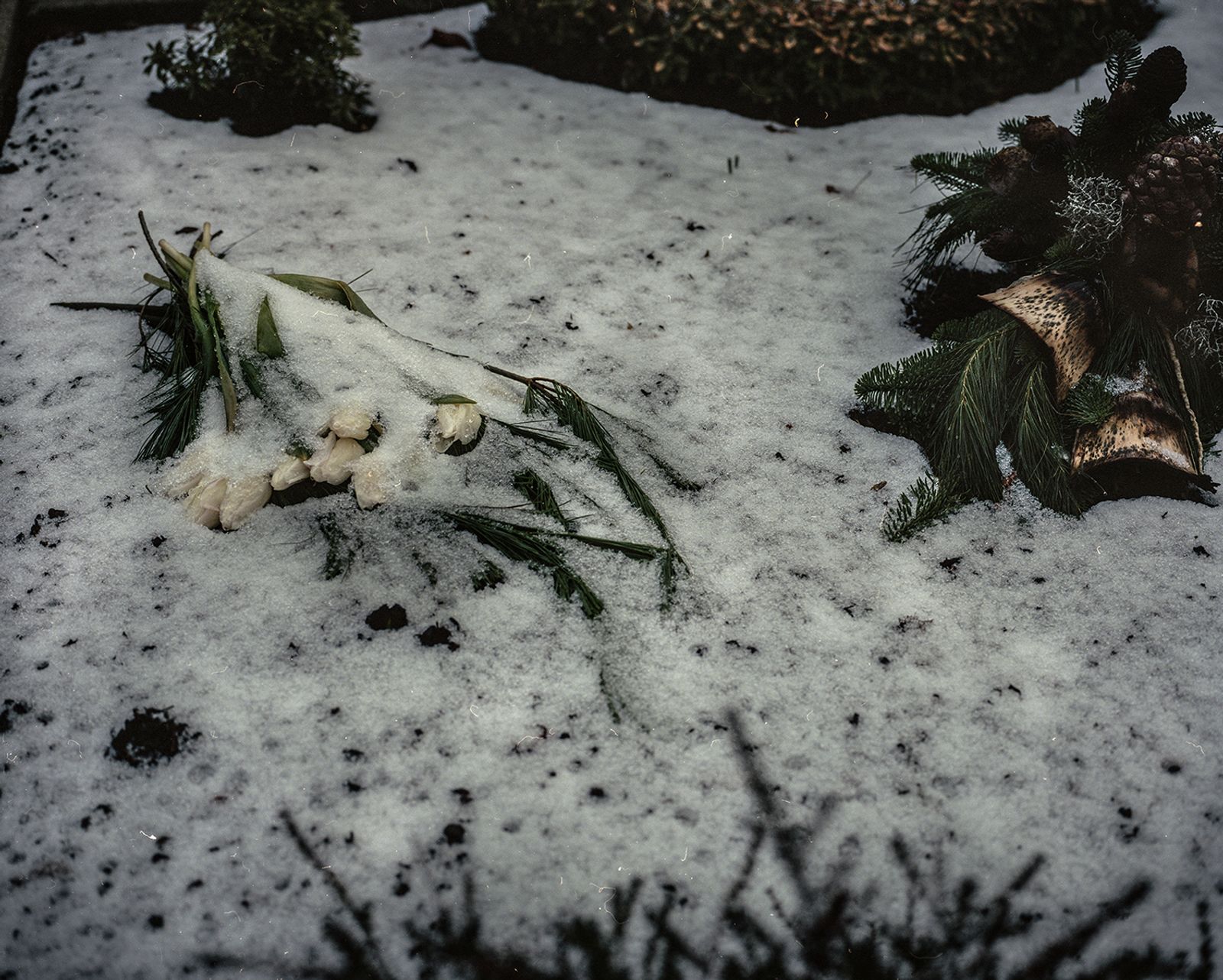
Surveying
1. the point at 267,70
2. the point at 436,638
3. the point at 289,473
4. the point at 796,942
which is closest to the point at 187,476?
the point at 289,473

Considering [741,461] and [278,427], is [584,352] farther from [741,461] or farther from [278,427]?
[278,427]

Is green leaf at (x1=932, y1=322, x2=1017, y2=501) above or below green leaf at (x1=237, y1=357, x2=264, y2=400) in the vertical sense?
above

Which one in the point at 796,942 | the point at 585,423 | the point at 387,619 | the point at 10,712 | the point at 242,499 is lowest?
the point at 10,712

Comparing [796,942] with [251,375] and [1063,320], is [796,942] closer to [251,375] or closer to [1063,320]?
[1063,320]

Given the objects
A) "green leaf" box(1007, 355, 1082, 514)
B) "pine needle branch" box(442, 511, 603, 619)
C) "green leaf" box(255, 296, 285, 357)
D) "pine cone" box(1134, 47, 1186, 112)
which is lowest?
"pine needle branch" box(442, 511, 603, 619)

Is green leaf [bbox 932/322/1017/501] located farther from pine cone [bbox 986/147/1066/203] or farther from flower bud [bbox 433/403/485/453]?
flower bud [bbox 433/403/485/453]

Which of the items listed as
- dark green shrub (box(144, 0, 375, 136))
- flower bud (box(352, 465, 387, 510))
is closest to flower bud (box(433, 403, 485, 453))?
flower bud (box(352, 465, 387, 510))
